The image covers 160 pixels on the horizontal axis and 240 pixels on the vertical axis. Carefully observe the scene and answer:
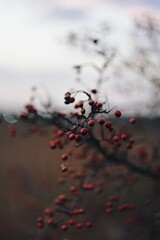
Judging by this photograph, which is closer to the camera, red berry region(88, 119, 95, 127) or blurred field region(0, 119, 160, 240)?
red berry region(88, 119, 95, 127)

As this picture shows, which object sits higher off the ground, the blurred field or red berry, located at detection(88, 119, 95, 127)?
the blurred field

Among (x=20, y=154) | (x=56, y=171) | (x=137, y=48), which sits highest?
(x=20, y=154)

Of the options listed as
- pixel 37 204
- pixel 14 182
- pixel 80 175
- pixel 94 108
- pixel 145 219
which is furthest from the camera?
pixel 14 182

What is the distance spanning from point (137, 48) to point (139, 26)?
0.84 ft

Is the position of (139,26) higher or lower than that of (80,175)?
higher

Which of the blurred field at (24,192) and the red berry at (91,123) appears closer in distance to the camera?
the red berry at (91,123)

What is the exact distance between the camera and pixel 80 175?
4.71m

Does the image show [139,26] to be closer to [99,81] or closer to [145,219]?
[99,81]

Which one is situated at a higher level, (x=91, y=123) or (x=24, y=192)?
(x=24, y=192)

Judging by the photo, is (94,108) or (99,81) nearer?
(94,108)

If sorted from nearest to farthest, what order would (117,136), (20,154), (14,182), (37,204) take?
1. (117,136)
2. (37,204)
3. (14,182)
4. (20,154)

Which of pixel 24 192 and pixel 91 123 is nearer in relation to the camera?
pixel 91 123

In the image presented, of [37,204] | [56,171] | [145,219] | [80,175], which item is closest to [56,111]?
[80,175]

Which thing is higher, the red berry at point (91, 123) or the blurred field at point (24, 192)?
the blurred field at point (24, 192)
